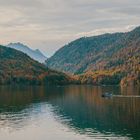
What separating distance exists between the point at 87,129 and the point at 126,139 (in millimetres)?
27461

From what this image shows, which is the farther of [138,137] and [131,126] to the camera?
[131,126]

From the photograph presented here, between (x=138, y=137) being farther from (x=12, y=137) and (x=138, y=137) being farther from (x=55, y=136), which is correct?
(x=12, y=137)

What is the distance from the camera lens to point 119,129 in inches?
7407

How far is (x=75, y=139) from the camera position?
16725cm

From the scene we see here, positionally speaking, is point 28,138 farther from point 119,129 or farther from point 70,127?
point 119,129

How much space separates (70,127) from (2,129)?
3084 centimetres

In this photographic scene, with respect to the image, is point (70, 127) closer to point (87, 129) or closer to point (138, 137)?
point (87, 129)

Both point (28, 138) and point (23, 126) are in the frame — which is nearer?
point (28, 138)

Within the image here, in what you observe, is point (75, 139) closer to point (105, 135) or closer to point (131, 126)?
point (105, 135)

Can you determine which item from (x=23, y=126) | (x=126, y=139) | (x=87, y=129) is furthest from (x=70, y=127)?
(x=126, y=139)

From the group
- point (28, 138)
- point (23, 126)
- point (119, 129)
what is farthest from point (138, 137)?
point (23, 126)

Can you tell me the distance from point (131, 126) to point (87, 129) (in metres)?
20.7

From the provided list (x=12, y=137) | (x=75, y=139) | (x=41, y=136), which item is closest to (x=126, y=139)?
(x=75, y=139)

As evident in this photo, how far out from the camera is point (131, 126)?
194500mm
